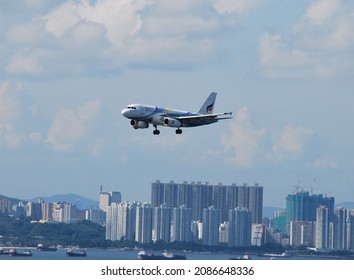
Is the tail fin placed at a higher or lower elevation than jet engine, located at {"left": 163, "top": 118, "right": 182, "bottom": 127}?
higher

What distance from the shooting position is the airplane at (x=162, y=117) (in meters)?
128

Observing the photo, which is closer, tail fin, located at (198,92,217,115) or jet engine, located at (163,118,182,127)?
jet engine, located at (163,118,182,127)

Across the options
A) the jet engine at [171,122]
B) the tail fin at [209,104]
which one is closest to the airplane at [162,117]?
the jet engine at [171,122]

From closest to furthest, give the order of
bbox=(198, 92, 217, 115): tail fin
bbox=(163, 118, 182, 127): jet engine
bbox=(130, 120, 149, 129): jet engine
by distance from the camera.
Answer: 1. bbox=(130, 120, 149, 129): jet engine
2. bbox=(163, 118, 182, 127): jet engine
3. bbox=(198, 92, 217, 115): tail fin

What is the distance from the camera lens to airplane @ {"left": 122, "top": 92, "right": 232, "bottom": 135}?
128250 millimetres

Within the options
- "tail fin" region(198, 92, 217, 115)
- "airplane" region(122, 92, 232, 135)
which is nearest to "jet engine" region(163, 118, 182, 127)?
"airplane" region(122, 92, 232, 135)

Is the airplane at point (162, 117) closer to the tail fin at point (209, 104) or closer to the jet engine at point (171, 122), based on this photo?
the jet engine at point (171, 122)

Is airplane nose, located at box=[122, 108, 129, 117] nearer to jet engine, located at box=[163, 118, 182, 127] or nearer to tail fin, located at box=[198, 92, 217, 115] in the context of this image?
jet engine, located at box=[163, 118, 182, 127]

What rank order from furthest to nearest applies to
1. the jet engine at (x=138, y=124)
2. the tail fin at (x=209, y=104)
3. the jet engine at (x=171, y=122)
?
the tail fin at (x=209, y=104) < the jet engine at (x=171, y=122) < the jet engine at (x=138, y=124)

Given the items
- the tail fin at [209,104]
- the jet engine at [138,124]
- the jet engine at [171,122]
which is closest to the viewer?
the jet engine at [138,124]

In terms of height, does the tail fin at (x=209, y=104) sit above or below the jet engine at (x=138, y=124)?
above

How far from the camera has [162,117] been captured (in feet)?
429
